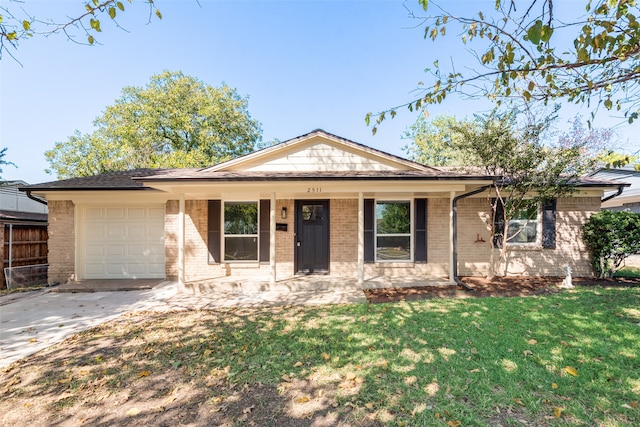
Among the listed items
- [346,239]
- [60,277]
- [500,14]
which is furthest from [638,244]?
[60,277]

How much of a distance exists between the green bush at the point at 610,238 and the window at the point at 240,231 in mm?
10549

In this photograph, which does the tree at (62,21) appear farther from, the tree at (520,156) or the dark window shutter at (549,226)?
the dark window shutter at (549,226)

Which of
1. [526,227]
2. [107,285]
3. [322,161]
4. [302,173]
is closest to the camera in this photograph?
[302,173]

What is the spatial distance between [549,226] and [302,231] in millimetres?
7979

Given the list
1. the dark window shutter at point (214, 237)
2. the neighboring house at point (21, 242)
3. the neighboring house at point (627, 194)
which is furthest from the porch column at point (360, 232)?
the neighboring house at point (627, 194)

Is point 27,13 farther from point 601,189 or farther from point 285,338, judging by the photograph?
point 601,189

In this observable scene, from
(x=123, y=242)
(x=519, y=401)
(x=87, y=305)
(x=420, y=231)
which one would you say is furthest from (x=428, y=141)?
(x=87, y=305)

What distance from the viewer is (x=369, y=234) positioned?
8664 millimetres

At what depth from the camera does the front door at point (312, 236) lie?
28.4 feet

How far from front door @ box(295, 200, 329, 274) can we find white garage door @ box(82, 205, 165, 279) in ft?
14.7

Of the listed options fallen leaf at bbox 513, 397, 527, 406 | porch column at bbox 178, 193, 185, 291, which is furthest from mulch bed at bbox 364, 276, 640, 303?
porch column at bbox 178, 193, 185, 291

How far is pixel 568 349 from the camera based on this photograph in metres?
3.73

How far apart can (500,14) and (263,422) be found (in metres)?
4.80

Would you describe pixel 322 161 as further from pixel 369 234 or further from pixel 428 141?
pixel 428 141
